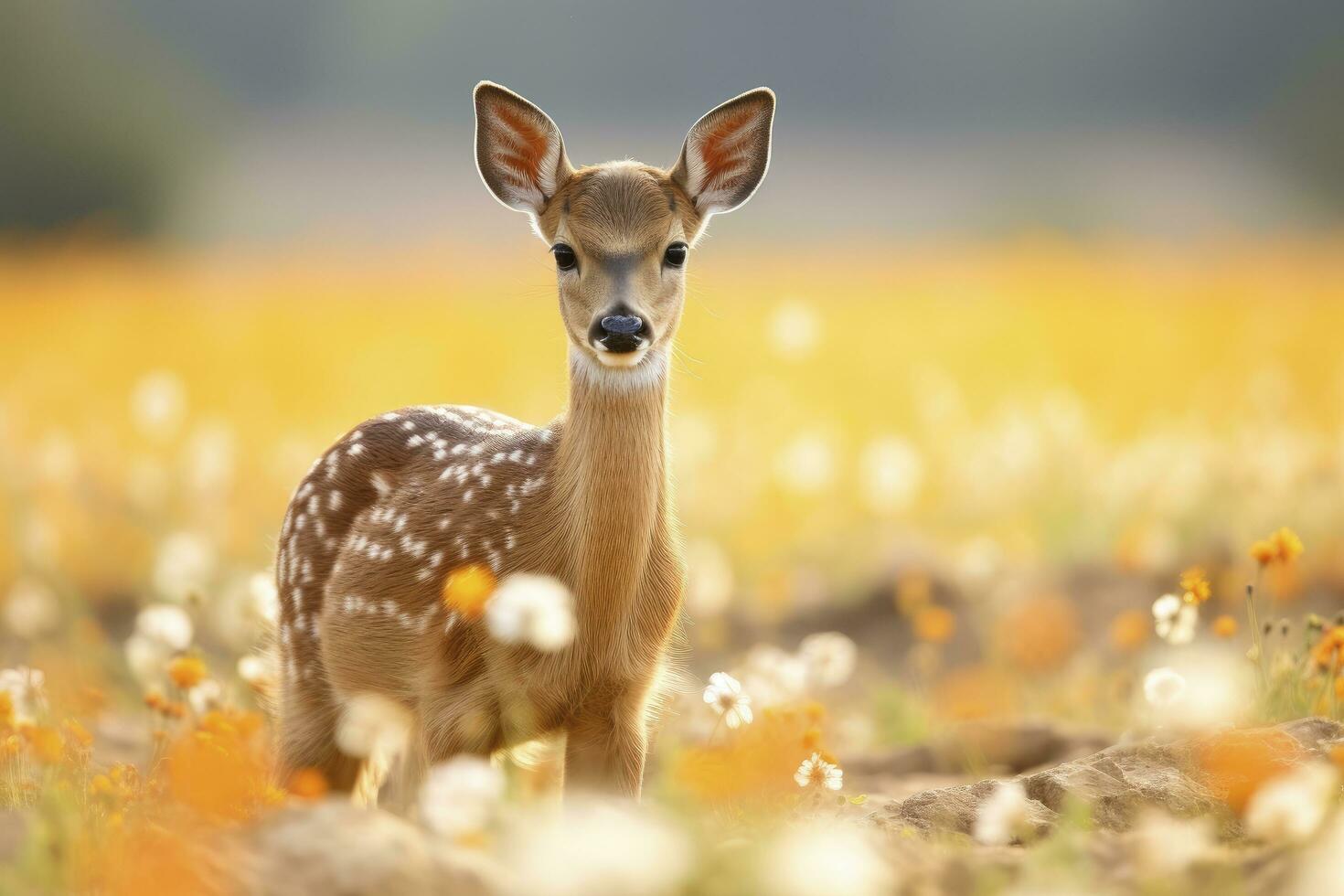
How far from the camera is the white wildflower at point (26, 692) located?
4.74 metres

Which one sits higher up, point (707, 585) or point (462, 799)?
point (707, 585)

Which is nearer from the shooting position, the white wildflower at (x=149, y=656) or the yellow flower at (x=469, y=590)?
the yellow flower at (x=469, y=590)

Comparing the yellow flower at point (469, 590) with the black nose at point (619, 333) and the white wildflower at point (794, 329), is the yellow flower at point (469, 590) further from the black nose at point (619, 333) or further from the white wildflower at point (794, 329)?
the white wildflower at point (794, 329)

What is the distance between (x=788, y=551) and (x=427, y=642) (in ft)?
16.0

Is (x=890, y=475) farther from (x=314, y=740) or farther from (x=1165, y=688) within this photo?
(x=314, y=740)

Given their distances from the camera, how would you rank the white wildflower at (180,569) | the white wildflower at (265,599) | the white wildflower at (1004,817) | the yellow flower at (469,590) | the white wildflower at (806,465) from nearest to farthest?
the white wildflower at (1004,817) → the yellow flower at (469,590) → the white wildflower at (265,599) → the white wildflower at (180,569) → the white wildflower at (806,465)

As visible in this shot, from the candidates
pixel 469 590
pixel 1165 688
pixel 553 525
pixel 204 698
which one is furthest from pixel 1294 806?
pixel 204 698

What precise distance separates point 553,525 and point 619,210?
0.97 meters

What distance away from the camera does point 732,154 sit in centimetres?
508

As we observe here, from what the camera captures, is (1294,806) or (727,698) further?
(727,698)

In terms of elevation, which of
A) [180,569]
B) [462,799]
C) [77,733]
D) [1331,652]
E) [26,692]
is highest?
[180,569]

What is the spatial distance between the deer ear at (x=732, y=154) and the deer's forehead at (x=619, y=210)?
0.56 ft

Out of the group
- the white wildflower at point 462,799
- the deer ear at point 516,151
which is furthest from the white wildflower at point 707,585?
the white wildflower at point 462,799

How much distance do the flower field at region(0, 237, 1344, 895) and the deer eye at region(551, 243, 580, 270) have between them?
54 cm
